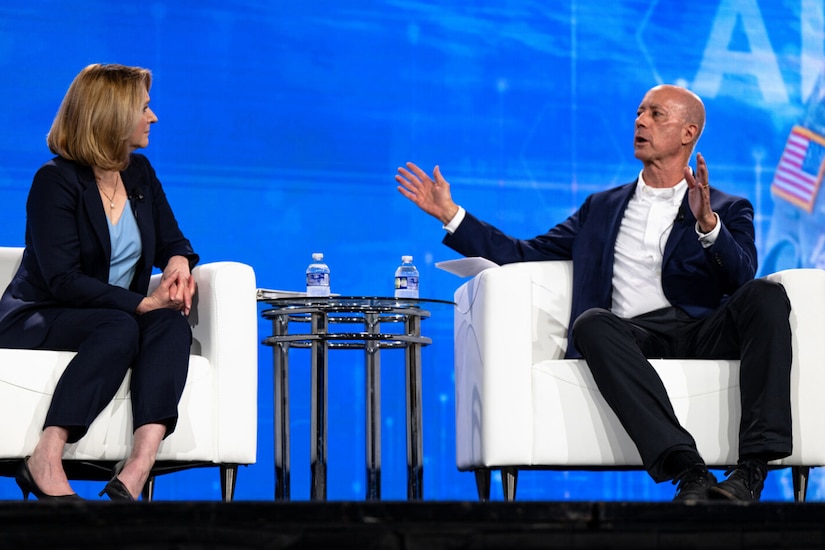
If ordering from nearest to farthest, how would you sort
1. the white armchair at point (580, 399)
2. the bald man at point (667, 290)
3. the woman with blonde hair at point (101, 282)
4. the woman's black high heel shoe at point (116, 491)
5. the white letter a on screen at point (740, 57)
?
1. the woman's black high heel shoe at point (116, 491)
2. the woman with blonde hair at point (101, 282)
3. the bald man at point (667, 290)
4. the white armchair at point (580, 399)
5. the white letter a on screen at point (740, 57)

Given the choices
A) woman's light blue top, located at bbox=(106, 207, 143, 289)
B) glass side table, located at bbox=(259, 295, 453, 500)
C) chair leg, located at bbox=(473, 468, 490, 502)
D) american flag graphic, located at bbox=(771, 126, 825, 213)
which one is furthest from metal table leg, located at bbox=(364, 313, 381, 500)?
american flag graphic, located at bbox=(771, 126, 825, 213)

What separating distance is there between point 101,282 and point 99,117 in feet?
1.25

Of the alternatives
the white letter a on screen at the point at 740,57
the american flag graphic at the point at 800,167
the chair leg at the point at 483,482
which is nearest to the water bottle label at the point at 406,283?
the chair leg at the point at 483,482

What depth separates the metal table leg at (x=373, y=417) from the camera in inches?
119

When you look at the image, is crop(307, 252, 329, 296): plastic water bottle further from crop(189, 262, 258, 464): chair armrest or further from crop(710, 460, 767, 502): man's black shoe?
crop(710, 460, 767, 502): man's black shoe

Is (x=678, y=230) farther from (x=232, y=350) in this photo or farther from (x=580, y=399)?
(x=232, y=350)

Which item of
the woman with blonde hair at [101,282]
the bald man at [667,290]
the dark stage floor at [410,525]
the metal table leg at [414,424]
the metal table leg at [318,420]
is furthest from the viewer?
the metal table leg at [414,424]

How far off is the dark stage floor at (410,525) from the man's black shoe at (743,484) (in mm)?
909

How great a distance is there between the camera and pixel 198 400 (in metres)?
2.66

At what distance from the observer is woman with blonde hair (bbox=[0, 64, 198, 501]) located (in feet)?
7.94

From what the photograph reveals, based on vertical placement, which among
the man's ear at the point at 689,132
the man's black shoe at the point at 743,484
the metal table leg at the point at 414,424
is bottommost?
the man's black shoe at the point at 743,484

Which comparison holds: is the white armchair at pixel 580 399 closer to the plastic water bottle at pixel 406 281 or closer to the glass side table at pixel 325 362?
the glass side table at pixel 325 362

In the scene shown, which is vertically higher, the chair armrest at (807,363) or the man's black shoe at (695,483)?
the chair armrest at (807,363)

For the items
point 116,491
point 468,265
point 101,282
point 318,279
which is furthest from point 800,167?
point 116,491
